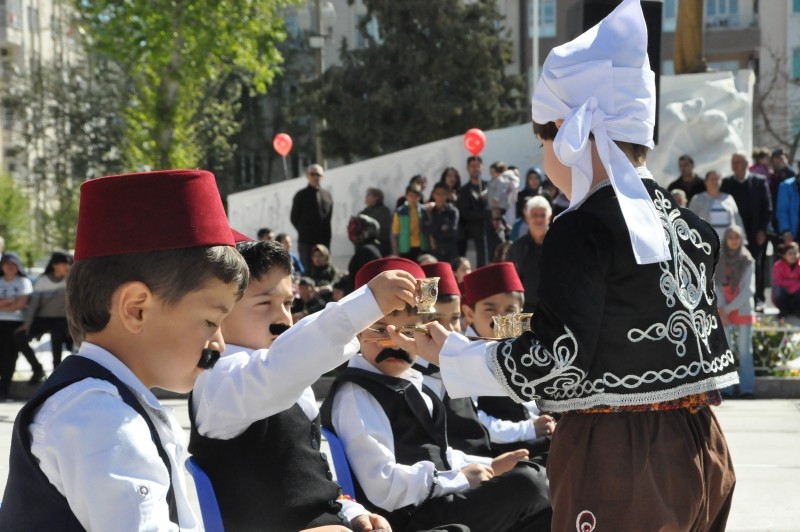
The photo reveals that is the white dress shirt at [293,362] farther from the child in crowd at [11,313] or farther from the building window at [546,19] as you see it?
the building window at [546,19]

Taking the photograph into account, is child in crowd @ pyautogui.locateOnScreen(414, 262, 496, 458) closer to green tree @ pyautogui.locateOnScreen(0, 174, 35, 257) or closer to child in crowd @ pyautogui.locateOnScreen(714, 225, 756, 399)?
child in crowd @ pyautogui.locateOnScreen(714, 225, 756, 399)

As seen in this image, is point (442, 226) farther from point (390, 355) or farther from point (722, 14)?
point (722, 14)

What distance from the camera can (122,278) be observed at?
2.37 m

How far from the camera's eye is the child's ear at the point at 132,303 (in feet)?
7.72

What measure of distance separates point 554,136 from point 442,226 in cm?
1260

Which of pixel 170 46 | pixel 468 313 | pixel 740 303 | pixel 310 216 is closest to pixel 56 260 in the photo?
pixel 310 216

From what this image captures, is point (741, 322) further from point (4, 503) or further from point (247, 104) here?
point (247, 104)

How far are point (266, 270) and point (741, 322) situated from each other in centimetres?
866

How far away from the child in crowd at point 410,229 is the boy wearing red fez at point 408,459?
1142 centimetres

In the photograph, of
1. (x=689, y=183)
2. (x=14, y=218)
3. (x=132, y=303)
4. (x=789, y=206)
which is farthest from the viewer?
(x=14, y=218)

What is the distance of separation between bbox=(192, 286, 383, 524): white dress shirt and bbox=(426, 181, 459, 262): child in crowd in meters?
12.4

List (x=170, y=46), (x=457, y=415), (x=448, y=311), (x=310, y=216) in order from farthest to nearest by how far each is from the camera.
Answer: (x=170, y=46) < (x=310, y=216) < (x=448, y=311) < (x=457, y=415)

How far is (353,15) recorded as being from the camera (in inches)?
2067

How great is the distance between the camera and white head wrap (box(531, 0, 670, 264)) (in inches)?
122
